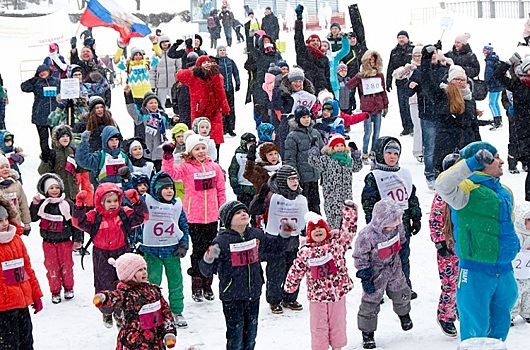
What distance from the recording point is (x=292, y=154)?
444 inches

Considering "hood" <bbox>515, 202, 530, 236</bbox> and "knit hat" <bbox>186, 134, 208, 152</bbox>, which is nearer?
"hood" <bbox>515, 202, 530, 236</bbox>

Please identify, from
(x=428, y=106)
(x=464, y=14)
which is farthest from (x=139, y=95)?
(x=464, y=14)

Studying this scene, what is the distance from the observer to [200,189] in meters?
9.80

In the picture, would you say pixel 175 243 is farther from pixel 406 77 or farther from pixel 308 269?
pixel 406 77

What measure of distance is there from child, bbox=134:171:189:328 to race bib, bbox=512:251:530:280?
3069 millimetres

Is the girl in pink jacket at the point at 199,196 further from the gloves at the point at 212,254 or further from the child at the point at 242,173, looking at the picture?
the gloves at the point at 212,254

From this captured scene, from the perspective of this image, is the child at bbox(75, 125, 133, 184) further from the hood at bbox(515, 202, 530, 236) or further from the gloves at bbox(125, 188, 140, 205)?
the hood at bbox(515, 202, 530, 236)

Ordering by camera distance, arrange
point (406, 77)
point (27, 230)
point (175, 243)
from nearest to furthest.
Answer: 1. point (175, 243)
2. point (27, 230)
3. point (406, 77)

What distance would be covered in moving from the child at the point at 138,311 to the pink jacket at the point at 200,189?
290 cm

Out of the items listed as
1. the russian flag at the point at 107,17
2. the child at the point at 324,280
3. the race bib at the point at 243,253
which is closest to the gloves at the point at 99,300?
the race bib at the point at 243,253

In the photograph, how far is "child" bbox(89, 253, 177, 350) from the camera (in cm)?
678

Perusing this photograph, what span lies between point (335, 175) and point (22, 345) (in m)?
4.85

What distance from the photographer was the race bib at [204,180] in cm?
975

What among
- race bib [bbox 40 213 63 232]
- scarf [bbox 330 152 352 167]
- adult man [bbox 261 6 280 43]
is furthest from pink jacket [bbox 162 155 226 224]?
adult man [bbox 261 6 280 43]
